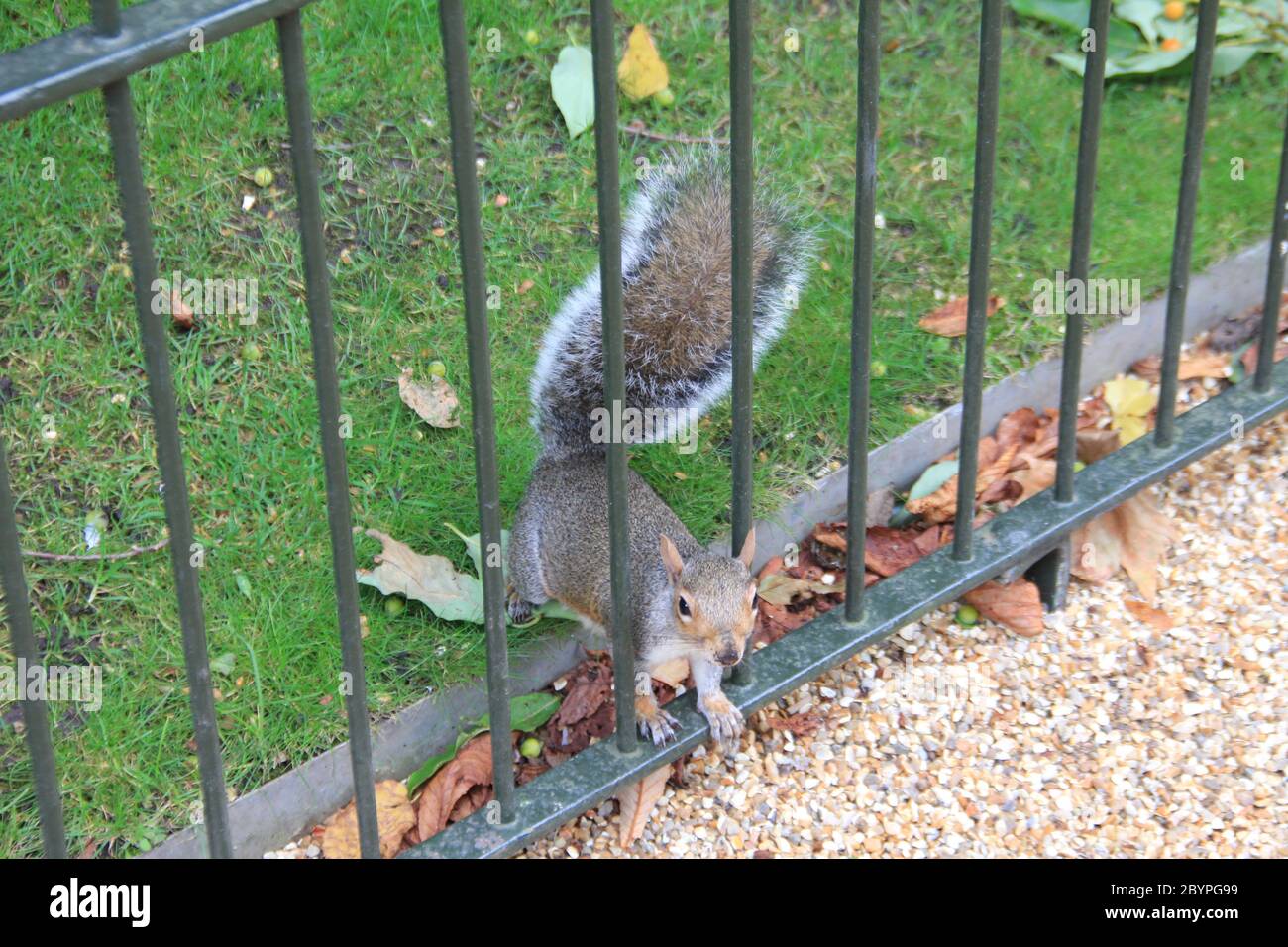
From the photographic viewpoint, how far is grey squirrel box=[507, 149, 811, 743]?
2564 mm

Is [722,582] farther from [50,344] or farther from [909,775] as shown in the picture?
[50,344]

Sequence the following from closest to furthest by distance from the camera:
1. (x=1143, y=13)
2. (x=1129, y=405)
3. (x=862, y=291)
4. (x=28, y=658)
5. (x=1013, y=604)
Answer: (x=28, y=658) → (x=862, y=291) → (x=1013, y=604) → (x=1129, y=405) → (x=1143, y=13)

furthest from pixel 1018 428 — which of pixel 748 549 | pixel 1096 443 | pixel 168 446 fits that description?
pixel 168 446

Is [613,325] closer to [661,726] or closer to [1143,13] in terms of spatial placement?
[661,726]

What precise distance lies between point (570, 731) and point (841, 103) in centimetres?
198

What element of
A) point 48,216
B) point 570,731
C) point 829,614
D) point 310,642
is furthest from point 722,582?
point 48,216

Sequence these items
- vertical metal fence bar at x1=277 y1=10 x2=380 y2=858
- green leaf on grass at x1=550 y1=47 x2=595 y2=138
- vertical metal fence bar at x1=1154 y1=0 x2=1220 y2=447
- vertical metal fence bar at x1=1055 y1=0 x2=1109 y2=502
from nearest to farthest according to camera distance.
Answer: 1. vertical metal fence bar at x1=277 y1=10 x2=380 y2=858
2. vertical metal fence bar at x1=1055 y1=0 x2=1109 y2=502
3. vertical metal fence bar at x1=1154 y1=0 x2=1220 y2=447
4. green leaf on grass at x1=550 y1=47 x2=595 y2=138

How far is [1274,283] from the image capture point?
3002 millimetres

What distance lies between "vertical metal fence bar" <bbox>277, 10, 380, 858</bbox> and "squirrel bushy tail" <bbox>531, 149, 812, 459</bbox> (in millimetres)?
942

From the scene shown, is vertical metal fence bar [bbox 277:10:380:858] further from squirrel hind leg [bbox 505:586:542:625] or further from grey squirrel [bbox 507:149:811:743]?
squirrel hind leg [bbox 505:586:542:625]

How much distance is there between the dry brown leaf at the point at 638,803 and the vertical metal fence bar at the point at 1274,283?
1550 mm

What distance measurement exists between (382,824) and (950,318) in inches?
70.2

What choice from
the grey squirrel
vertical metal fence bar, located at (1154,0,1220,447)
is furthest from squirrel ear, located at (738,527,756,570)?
vertical metal fence bar, located at (1154,0,1220,447)

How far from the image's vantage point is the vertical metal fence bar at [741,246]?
6.67ft
